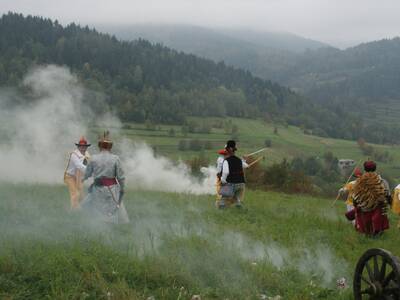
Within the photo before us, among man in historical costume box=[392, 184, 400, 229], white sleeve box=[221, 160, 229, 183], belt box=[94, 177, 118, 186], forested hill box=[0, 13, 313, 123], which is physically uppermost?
forested hill box=[0, 13, 313, 123]

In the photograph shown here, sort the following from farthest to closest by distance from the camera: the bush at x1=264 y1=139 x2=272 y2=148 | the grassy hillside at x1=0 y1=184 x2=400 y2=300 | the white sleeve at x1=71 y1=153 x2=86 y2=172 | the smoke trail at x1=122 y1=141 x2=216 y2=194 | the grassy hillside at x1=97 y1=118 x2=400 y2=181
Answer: the bush at x1=264 y1=139 x2=272 y2=148
the grassy hillside at x1=97 y1=118 x2=400 y2=181
the smoke trail at x1=122 y1=141 x2=216 y2=194
the white sleeve at x1=71 y1=153 x2=86 y2=172
the grassy hillside at x1=0 y1=184 x2=400 y2=300

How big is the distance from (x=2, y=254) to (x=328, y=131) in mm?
128309

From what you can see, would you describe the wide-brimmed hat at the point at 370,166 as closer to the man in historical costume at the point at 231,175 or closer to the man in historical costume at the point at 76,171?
the man in historical costume at the point at 231,175

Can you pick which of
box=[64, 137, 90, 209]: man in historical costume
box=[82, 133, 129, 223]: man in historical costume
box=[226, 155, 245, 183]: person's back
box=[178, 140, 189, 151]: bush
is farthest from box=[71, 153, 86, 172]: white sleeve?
box=[178, 140, 189, 151]: bush

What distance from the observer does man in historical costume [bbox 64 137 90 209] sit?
1337cm

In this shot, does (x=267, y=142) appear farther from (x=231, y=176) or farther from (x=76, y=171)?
(x=76, y=171)

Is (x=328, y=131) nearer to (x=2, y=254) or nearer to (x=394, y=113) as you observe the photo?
(x=394, y=113)

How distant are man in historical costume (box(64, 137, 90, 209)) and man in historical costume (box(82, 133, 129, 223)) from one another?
1.51 meters

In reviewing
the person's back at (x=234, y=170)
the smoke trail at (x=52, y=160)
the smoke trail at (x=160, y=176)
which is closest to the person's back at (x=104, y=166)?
the person's back at (x=234, y=170)

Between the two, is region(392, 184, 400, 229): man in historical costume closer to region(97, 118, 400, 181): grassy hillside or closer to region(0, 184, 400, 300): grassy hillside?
region(0, 184, 400, 300): grassy hillside

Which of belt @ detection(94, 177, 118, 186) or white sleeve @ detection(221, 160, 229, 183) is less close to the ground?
belt @ detection(94, 177, 118, 186)

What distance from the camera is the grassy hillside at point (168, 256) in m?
7.62

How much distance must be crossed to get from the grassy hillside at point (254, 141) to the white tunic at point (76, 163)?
53.9m

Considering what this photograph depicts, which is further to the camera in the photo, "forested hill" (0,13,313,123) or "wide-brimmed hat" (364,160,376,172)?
"forested hill" (0,13,313,123)
